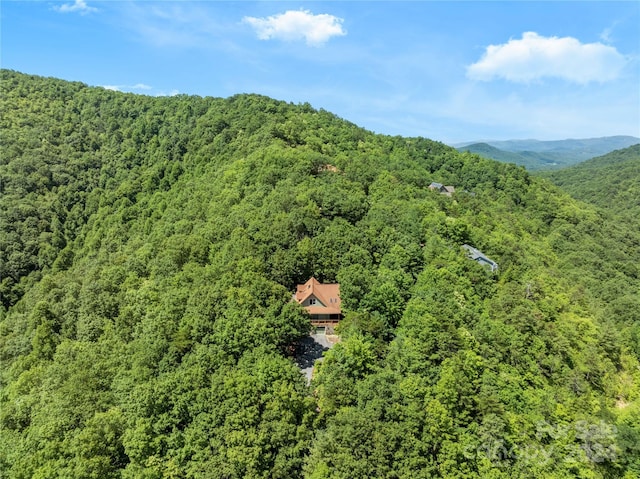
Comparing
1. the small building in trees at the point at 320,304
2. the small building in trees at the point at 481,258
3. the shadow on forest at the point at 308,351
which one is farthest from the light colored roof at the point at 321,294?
the small building in trees at the point at 481,258

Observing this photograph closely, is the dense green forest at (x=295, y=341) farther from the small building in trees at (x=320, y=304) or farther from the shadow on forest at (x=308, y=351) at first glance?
the small building in trees at (x=320, y=304)

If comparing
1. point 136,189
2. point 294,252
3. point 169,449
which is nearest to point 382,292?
point 294,252

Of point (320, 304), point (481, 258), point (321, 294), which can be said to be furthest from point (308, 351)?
point (481, 258)

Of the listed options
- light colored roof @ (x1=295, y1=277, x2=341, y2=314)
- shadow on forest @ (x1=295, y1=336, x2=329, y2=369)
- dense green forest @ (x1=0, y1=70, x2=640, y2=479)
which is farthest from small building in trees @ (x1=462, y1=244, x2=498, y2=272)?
shadow on forest @ (x1=295, y1=336, x2=329, y2=369)

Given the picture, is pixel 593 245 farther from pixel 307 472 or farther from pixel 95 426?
pixel 95 426

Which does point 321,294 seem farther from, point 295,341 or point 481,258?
point 481,258

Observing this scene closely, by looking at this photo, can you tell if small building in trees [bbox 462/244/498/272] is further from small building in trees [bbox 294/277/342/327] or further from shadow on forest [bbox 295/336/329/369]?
shadow on forest [bbox 295/336/329/369]
